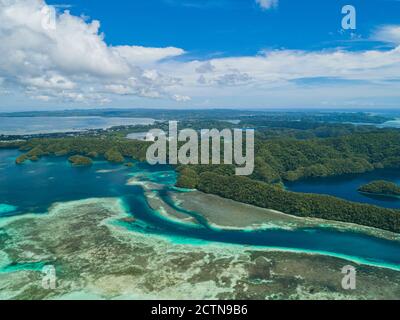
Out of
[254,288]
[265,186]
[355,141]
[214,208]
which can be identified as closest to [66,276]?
[254,288]

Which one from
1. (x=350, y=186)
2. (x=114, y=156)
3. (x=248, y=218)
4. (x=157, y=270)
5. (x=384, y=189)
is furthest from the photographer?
(x=114, y=156)

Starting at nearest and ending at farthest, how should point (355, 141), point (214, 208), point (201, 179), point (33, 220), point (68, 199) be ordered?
point (33, 220)
point (214, 208)
point (68, 199)
point (201, 179)
point (355, 141)

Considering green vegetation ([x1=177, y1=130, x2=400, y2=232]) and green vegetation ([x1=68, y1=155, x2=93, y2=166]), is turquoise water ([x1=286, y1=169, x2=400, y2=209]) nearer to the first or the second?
green vegetation ([x1=177, y1=130, x2=400, y2=232])

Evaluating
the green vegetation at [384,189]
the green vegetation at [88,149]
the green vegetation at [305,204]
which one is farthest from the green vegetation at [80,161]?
the green vegetation at [384,189]

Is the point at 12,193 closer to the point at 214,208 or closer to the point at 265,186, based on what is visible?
the point at 214,208

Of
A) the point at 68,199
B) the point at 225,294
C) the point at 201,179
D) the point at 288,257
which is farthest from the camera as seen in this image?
the point at 201,179

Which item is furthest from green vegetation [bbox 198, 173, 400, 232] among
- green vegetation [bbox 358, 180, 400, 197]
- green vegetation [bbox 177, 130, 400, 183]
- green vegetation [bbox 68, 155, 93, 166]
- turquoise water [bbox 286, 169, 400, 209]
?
green vegetation [bbox 68, 155, 93, 166]

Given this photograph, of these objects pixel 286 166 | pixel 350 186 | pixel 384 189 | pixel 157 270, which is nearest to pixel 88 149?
pixel 286 166

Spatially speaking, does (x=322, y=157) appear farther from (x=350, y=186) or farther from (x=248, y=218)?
(x=248, y=218)
